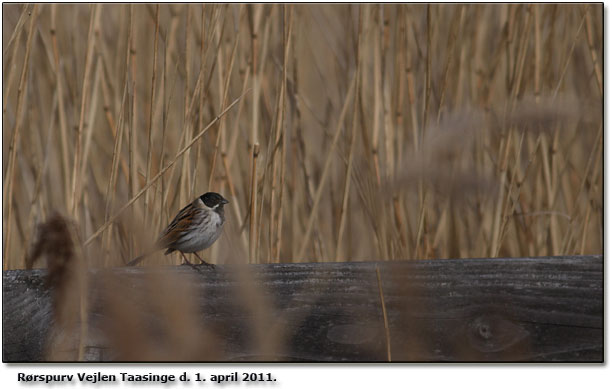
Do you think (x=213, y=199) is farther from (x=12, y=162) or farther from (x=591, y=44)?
(x=591, y=44)

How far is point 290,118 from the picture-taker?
1.76m

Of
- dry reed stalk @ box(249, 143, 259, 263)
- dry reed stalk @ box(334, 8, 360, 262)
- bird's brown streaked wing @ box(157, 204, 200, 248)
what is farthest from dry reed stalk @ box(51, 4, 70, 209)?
dry reed stalk @ box(334, 8, 360, 262)

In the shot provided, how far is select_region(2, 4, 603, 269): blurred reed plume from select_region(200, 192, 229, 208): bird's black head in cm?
4

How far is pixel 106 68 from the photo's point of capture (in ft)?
5.75

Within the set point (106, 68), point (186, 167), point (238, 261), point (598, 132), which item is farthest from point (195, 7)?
point (598, 132)

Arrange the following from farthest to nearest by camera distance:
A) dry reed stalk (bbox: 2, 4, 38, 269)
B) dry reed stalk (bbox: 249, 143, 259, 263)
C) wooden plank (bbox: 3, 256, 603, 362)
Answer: dry reed stalk (bbox: 2, 4, 38, 269) → dry reed stalk (bbox: 249, 143, 259, 263) → wooden plank (bbox: 3, 256, 603, 362)

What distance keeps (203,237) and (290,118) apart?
367 millimetres

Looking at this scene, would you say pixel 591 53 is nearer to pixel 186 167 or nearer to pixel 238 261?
pixel 186 167

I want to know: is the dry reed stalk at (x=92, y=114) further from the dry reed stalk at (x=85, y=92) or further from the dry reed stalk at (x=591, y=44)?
the dry reed stalk at (x=591, y=44)

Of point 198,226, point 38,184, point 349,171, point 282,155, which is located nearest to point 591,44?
point 349,171

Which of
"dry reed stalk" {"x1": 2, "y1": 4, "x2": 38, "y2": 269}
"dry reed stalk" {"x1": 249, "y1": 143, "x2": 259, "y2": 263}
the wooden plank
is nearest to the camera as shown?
the wooden plank

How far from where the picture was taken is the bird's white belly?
1608 mm

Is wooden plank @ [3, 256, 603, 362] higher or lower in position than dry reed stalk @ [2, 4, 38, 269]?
lower

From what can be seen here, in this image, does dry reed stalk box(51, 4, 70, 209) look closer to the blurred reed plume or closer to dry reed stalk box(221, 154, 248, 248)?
the blurred reed plume
